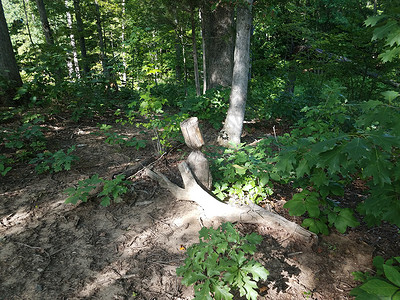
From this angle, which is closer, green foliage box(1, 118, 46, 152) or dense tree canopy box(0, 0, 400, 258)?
dense tree canopy box(0, 0, 400, 258)

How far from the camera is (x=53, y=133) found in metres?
5.38

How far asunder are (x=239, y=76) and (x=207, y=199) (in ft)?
9.37

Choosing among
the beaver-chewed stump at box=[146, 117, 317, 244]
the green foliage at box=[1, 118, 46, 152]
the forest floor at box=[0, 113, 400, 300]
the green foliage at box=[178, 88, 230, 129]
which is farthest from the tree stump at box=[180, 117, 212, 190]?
the green foliage at box=[1, 118, 46, 152]

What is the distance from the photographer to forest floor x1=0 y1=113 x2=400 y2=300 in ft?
6.84

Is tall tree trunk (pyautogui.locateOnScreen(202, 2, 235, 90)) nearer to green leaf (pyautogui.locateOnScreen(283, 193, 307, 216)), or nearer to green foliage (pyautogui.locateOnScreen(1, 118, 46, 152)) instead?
green foliage (pyautogui.locateOnScreen(1, 118, 46, 152))

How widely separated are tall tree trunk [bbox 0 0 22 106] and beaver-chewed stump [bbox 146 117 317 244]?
498 cm

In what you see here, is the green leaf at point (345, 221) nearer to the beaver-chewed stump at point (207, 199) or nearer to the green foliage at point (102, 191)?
the beaver-chewed stump at point (207, 199)

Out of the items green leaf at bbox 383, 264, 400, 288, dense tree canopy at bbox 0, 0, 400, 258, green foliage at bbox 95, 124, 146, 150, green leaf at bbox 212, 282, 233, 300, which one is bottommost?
green leaf at bbox 212, 282, 233, 300

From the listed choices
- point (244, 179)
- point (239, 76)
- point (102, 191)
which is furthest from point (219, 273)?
point (239, 76)

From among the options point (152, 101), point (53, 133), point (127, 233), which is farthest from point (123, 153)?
point (127, 233)

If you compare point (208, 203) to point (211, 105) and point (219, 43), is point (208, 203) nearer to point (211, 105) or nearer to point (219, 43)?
point (211, 105)

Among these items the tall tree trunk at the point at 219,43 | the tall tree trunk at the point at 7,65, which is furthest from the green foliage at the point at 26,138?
the tall tree trunk at the point at 219,43

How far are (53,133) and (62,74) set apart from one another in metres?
1.86

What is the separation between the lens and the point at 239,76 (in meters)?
4.72
